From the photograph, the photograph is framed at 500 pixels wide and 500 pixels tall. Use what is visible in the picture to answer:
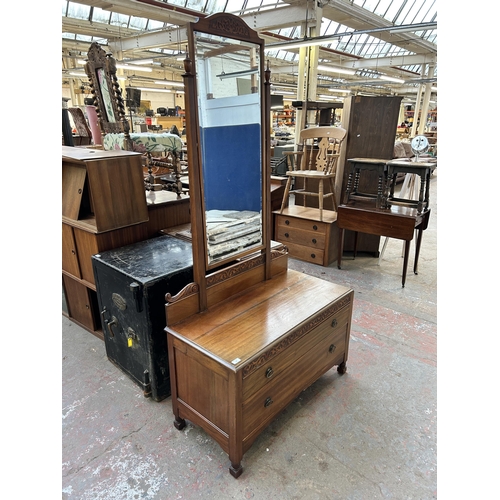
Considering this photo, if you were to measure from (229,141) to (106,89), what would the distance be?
1621 mm

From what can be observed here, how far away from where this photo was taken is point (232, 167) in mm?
1667

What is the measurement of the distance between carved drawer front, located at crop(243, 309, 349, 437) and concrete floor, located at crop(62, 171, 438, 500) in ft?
0.63

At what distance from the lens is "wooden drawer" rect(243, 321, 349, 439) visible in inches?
57.8

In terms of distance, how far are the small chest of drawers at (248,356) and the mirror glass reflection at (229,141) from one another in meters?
0.30

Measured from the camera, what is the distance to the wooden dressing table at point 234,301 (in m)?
1.40

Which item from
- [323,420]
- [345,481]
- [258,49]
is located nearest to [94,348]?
[323,420]

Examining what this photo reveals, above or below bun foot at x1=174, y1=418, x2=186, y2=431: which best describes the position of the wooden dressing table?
above

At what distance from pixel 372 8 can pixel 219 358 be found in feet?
27.9

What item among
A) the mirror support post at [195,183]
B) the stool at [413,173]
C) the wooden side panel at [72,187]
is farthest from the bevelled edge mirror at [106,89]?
the stool at [413,173]

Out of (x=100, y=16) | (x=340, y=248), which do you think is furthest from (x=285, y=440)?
(x=100, y=16)

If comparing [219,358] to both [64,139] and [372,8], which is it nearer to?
[64,139]

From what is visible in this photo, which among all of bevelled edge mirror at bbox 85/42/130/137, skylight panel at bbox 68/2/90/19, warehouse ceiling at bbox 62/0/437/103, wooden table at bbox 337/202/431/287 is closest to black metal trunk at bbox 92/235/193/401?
bevelled edge mirror at bbox 85/42/130/137

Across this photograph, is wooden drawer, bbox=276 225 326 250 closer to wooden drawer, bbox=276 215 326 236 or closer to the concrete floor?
wooden drawer, bbox=276 215 326 236

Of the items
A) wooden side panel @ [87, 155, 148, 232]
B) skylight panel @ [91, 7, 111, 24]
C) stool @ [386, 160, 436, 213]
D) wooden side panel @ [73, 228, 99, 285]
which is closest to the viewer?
wooden side panel @ [87, 155, 148, 232]
